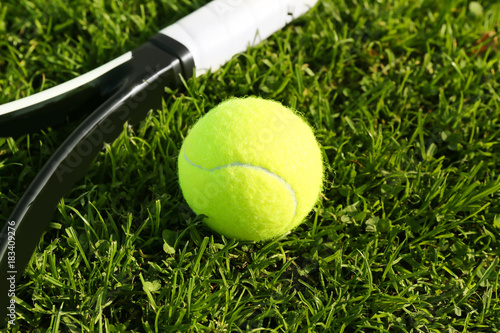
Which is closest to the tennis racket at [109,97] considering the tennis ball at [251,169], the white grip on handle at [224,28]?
the white grip on handle at [224,28]

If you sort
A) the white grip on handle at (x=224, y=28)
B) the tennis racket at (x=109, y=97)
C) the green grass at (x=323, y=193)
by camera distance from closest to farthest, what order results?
the tennis racket at (x=109, y=97) → the green grass at (x=323, y=193) → the white grip on handle at (x=224, y=28)

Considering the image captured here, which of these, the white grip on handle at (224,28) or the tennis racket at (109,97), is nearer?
the tennis racket at (109,97)

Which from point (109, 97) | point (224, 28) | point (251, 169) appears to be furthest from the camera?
point (224, 28)

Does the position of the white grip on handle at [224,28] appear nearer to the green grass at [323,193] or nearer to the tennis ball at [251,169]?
the green grass at [323,193]

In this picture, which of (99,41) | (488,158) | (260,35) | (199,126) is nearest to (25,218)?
(199,126)

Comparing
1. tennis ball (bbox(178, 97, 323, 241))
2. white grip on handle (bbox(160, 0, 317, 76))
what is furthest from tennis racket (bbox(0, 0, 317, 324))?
tennis ball (bbox(178, 97, 323, 241))

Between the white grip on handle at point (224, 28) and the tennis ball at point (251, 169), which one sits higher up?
the white grip on handle at point (224, 28)

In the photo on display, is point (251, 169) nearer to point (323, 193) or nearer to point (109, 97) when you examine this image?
point (323, 193)

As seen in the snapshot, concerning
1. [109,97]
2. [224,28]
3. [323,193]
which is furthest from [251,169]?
[224,28]
